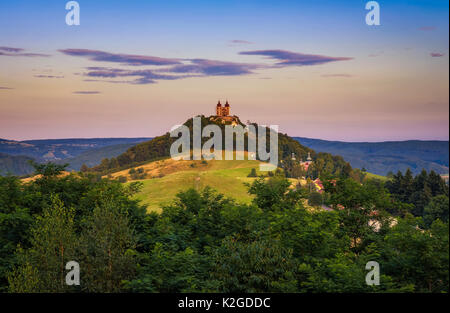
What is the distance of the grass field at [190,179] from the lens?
10994 cm

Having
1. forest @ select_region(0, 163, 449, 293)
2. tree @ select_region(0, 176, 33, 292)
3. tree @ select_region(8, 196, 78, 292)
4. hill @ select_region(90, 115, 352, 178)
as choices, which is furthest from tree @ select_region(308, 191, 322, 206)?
hill @ select_region(90, 115, 352, 178)

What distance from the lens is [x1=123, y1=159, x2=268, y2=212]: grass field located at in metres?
110

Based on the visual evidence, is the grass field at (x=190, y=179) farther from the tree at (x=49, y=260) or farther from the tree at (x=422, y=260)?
the tree at (x=422, y=260)

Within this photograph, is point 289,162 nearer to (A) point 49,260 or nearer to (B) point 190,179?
(B) point 190,179

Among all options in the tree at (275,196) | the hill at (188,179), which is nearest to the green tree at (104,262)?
the tree at (275,196)

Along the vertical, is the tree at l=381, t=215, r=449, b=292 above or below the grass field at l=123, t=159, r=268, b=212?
above

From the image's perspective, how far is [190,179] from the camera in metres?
128

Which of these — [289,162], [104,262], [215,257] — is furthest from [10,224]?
[289,162]

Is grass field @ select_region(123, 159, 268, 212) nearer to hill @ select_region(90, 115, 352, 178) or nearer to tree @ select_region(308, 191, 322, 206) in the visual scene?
tree @ select_region(308, 191, 322, 206)

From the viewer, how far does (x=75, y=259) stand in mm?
14492
